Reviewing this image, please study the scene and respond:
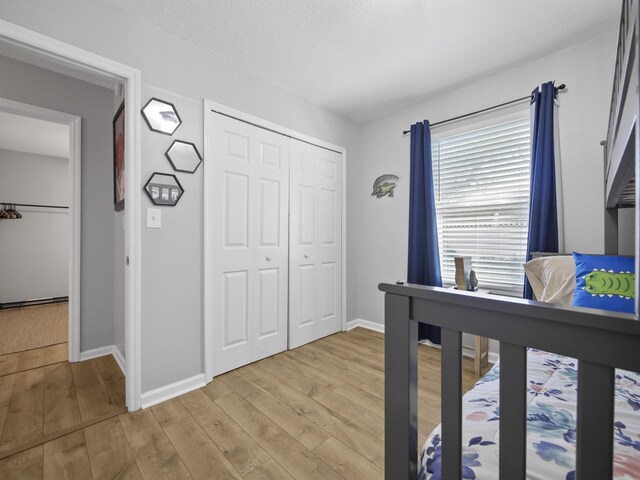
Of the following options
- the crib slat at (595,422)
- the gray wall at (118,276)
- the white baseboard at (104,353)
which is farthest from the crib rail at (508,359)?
the white baseboard at (104,353)

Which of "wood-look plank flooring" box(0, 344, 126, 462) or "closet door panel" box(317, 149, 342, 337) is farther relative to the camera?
"closet door panel" box(317, 149, 342, 337)

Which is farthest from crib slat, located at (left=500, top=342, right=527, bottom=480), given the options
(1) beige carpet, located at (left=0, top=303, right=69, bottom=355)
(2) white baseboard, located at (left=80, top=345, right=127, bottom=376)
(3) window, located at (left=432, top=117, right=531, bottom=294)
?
(1) beige carpet, located at (left=0, top=303, right=69, bottom=355)

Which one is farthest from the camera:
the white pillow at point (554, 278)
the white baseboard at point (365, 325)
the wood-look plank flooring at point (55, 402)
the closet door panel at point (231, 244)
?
the white baseboard at point (365, 325)

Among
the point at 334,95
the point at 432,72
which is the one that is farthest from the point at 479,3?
the point at 334,95

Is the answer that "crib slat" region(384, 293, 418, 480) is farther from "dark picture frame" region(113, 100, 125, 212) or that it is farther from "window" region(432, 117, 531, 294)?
"dark picture frame" region(113, 100, 125, 212)

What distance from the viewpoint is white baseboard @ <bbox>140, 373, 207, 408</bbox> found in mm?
1869

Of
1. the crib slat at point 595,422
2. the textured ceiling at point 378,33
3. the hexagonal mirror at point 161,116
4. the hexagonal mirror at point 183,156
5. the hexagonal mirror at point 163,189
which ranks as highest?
the textured ceiling at point 378,33

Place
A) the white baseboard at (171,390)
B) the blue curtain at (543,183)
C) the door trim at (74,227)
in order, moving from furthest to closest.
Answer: the door trim at (74,227) < the blue curtain at (543,183) < the white baseboard at (171,390)

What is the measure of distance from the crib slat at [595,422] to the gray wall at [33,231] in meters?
6.55

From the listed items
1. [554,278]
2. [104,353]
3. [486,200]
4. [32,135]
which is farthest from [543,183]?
[32,135]

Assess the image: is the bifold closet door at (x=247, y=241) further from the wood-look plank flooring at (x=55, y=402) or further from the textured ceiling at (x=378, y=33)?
the wood-look plank flooring at (x=55, y=402)

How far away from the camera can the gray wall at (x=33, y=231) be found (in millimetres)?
4504

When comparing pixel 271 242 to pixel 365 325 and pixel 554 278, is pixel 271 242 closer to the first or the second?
pixel 365 325

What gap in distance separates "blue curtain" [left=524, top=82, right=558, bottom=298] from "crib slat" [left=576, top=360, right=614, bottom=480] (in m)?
2.01
